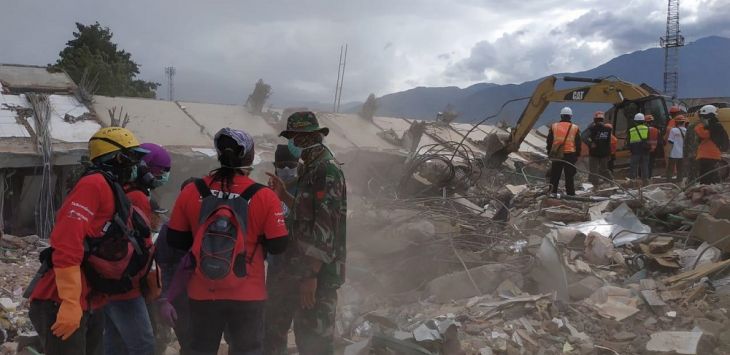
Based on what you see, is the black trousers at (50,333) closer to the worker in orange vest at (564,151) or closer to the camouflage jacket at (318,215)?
the camouflage jacket at (318,215)

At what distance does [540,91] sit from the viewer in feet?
34.9

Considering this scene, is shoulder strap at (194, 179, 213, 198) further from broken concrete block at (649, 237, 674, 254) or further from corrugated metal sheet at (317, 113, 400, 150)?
corrugated metal sheet at (317, 113, 400, 150)

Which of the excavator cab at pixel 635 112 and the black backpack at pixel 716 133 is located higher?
the excavator cab at pixel 635 112

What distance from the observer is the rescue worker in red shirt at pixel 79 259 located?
2205 mm

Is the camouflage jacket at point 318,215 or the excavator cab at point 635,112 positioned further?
the excavator cab at point 635,112

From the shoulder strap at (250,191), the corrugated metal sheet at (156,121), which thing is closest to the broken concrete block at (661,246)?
the shoulder strap at (250,191)

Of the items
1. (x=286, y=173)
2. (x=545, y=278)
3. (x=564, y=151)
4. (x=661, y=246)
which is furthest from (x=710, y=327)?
(x=564, y=151)

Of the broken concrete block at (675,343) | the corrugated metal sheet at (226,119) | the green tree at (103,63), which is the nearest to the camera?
the broken concrete block at (675,343)

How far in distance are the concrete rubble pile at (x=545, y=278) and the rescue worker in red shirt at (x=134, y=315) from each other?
142cm

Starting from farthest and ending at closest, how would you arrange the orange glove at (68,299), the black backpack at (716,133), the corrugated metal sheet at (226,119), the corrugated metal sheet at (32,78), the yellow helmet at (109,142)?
the corrugated metal sheet at (226,119) → the corrugated metal sheet at (32,78) → the black backpack at (716,133) → the yellow helmet at (109,142) → the orange glove at (68,299)

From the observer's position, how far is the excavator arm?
10578 mm

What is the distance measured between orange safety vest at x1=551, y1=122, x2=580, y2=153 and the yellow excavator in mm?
2574

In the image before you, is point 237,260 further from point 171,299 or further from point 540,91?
point 540,91

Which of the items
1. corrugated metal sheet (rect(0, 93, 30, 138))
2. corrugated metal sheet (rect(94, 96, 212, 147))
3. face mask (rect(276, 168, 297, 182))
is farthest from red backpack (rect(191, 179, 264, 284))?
corrugated metal sheet (rect(94, 96, 212, 147))
